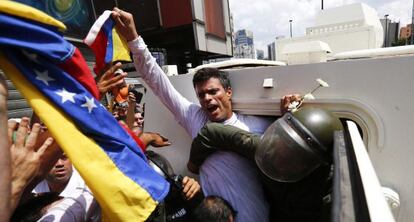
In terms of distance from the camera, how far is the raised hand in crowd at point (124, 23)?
1.84 meters

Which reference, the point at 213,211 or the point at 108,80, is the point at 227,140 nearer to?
the point at 213,211

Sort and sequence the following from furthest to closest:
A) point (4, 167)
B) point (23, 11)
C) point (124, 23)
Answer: point (124, 23), point (23, 11), point (4, 167)

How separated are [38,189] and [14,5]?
4.21 ft

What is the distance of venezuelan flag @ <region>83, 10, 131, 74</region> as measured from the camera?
1599 millimetres

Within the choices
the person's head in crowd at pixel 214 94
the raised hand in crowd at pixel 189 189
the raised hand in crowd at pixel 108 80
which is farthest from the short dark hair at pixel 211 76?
the raised hand in crowd at pixel 108 80

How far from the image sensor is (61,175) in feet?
5.64

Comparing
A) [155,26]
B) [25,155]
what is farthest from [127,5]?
[25,155]

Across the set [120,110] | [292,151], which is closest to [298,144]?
[292,151]

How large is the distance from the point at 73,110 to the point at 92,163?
183mm

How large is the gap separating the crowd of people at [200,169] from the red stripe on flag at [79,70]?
20 centimetres

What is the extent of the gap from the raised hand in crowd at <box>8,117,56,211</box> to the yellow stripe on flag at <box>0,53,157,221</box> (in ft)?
0.21

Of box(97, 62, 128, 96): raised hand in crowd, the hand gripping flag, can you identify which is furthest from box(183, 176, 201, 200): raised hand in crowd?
→ box(97, 62, 128, 96): raised hand in crowd

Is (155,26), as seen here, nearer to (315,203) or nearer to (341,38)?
(341,38)

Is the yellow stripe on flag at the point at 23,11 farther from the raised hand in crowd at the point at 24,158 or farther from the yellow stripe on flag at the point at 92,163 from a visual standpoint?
the raised hand in crowd at the point at 24,158
